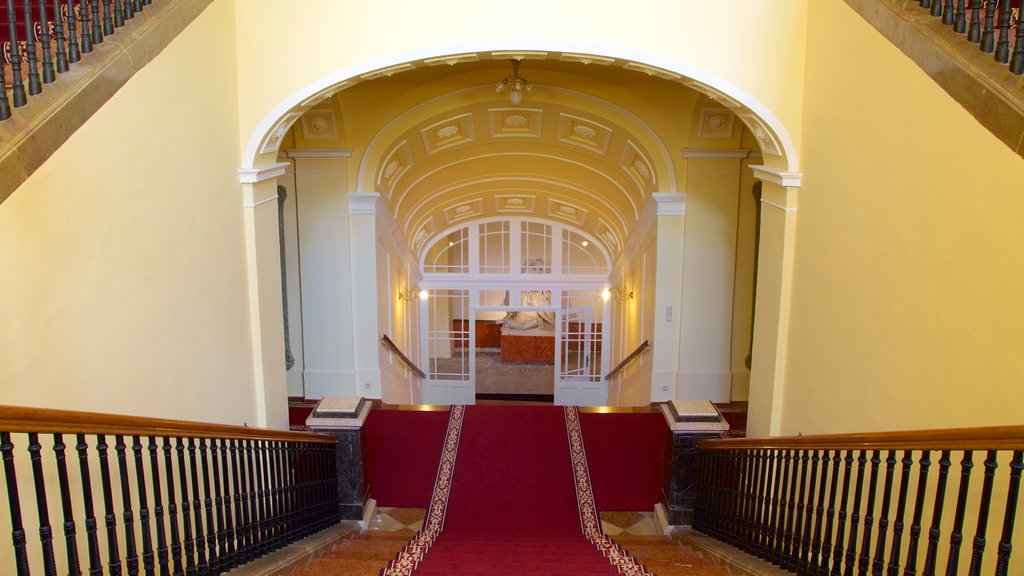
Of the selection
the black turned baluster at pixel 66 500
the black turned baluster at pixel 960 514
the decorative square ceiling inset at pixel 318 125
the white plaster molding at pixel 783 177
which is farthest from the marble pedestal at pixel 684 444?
the decorative square ceiling inset at pixel 318 125

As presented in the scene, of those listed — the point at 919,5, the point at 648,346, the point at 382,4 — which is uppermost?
A: the point at 382,4

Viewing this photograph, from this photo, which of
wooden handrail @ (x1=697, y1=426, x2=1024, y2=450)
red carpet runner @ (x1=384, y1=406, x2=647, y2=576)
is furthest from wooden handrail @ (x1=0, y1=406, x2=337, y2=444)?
wooden handrail @ (x1=697, y1=426, x2=1024, y2=450)

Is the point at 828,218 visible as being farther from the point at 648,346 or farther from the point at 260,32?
the point at 648,346

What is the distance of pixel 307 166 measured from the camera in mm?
9602

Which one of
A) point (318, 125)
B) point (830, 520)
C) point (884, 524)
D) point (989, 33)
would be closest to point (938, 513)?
point (884, 524)

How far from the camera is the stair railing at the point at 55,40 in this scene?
3535 mm

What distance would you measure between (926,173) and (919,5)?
110 centimetres

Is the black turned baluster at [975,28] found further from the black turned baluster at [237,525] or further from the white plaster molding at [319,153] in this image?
the white plaster molding at [319,153]

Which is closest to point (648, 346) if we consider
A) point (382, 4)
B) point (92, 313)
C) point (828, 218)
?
point (828, 218)

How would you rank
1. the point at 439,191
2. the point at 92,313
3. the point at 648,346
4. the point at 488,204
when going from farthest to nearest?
the point at 488,204 → the point at 439,191 → the point at 648,346 → the point at 92,313

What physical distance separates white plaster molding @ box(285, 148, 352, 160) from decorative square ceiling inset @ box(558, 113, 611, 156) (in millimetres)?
2747

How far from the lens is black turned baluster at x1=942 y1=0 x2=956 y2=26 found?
13.9 ft

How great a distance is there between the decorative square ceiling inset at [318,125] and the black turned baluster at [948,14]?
6577 millimetres

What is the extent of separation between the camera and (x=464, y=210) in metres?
15.0
